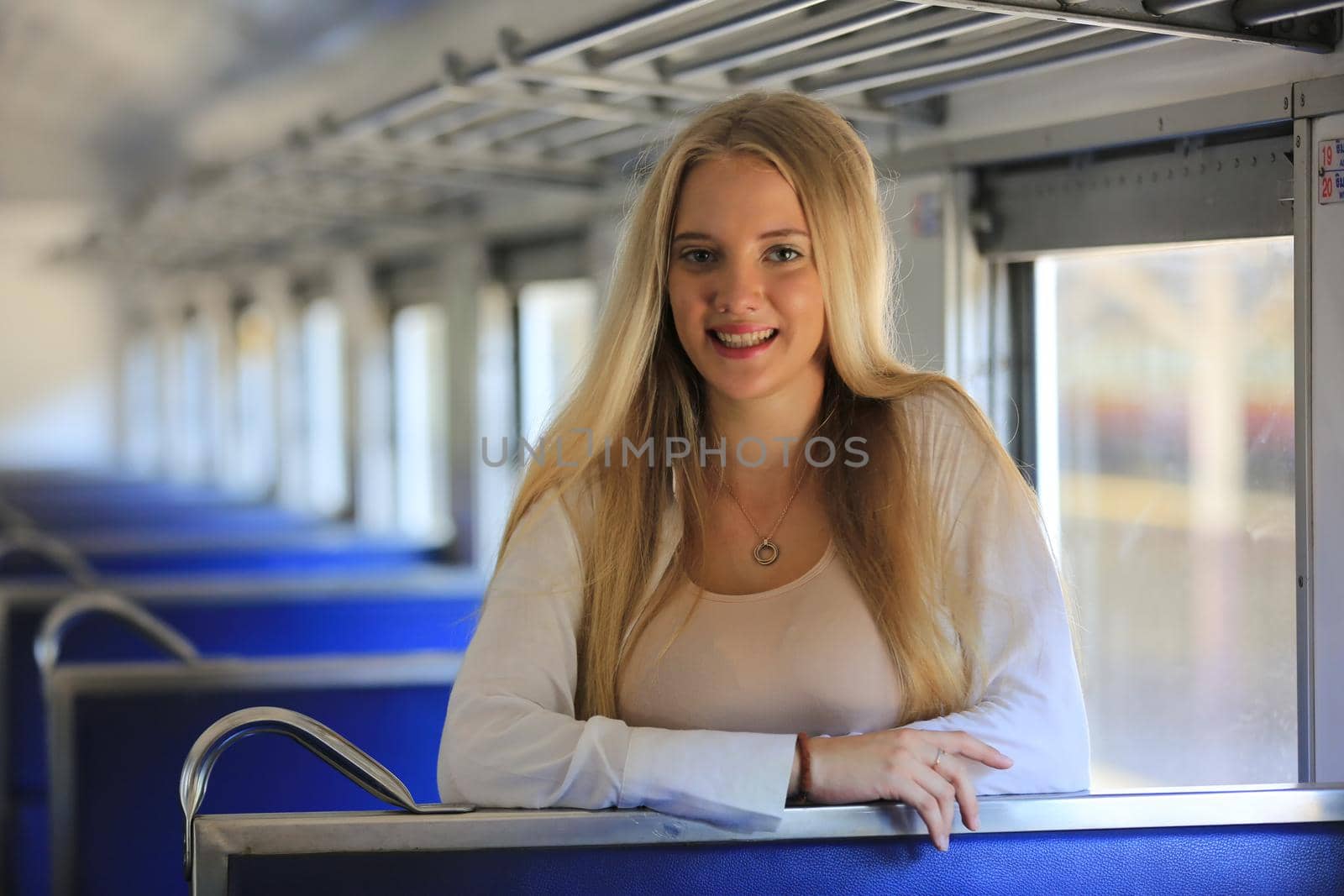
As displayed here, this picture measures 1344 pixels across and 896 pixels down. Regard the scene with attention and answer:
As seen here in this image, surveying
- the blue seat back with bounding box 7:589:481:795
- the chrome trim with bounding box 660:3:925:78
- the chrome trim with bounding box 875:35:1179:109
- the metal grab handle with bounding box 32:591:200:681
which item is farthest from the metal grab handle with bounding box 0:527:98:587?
the chrome trim with bounding box 875:35:1179:109

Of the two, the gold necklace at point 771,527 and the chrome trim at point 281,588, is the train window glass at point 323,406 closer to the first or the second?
the chrome trim at point 281,588

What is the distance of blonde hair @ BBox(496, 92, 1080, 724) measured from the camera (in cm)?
160

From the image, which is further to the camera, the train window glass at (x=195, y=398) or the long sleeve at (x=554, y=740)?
the train window glass at (x=195, y=398)

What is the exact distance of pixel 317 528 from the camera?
5.91 meters

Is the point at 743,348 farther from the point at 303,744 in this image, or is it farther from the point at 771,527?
the point at 303,744

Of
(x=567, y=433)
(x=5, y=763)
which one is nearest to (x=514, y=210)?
(x=5, y=763)

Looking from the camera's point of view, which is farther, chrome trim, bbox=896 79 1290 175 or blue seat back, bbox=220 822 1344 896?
chrome trim, bbox=896 79 1290 175

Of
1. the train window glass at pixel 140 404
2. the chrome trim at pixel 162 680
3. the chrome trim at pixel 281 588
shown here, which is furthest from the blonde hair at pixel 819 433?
the train window glass at pixel 140 404

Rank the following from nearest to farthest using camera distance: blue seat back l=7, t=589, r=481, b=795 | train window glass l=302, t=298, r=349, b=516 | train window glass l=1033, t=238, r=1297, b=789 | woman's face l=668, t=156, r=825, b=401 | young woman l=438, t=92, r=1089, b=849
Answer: young woman l=438, t=92, r=1089, b=849
woman's face l=668, t=156, r=825, b=401
train window glass l=1033, t=238, r=1297, b=789
blue seat back l=7, t=589, r=481, b=795
train window glass l=302, t=298, r=349, b=516

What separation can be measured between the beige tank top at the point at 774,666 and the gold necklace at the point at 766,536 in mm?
59

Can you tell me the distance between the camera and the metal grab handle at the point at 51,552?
13.1 ft

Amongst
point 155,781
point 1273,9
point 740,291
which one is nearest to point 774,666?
point 740,291

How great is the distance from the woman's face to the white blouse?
16 centimetres

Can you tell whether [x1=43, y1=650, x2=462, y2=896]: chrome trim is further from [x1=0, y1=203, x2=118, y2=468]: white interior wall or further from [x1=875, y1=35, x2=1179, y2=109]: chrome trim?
[x1=0, y1=203, x2=118, y2=468]: white interior wall
